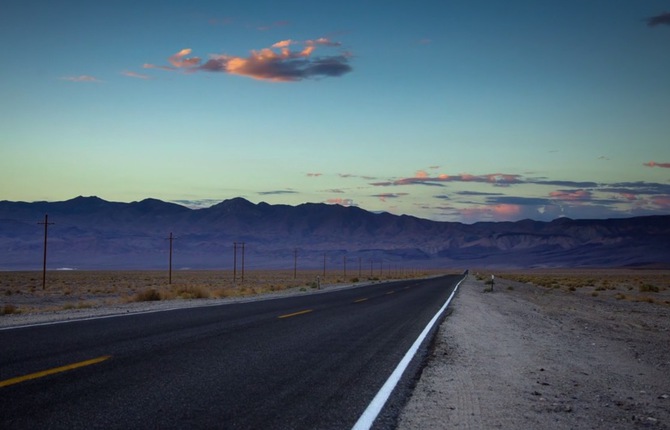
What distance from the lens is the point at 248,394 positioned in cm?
697

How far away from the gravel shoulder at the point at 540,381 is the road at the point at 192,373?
774 mm

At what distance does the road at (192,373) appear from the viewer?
5.96 meters

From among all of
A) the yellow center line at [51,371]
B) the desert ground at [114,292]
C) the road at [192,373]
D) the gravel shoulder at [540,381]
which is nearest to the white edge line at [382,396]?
the road at [192,373]

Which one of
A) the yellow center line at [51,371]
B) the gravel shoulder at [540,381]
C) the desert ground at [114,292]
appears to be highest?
the yellow center line at [51,371]

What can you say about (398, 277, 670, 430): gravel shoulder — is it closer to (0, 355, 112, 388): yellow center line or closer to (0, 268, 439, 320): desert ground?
(0, 355, 112, 388): yellow center line

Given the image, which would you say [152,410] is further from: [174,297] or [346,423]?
[174,297]

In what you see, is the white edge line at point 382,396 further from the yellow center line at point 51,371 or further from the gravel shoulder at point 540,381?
the yellow center line at point 51,371

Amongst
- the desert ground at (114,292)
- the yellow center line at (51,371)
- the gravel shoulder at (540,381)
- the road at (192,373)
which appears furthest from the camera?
the desert ground at (114,292)

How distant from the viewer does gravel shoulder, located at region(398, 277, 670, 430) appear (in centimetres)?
651

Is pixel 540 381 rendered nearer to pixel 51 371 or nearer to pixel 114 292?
pixel 51 371

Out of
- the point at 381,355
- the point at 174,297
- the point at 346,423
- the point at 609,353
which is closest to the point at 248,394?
the point at 346,423

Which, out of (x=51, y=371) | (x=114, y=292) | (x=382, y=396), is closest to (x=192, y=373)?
(x=51, y=371)

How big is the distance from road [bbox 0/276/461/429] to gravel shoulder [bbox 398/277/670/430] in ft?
2.54

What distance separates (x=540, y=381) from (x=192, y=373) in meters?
4.75
